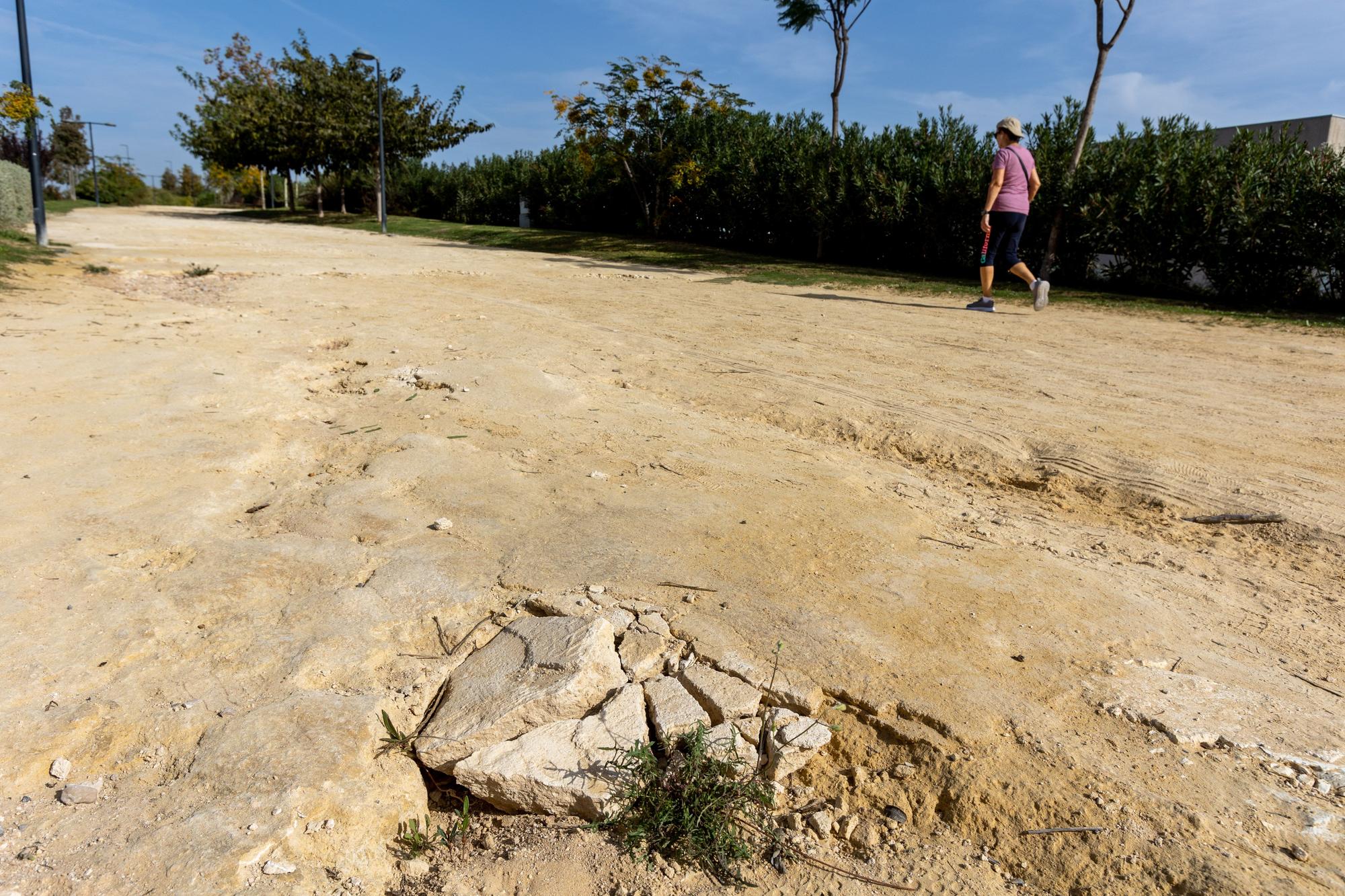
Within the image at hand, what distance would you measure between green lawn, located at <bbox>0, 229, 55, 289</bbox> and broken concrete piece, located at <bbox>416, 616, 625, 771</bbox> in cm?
867

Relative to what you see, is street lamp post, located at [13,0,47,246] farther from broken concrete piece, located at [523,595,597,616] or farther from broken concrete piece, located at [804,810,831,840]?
broken concrete piece, located at [804,810,831,840]

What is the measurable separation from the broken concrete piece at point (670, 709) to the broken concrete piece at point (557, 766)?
39 mm

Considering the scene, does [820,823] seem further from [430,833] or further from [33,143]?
[33,143]

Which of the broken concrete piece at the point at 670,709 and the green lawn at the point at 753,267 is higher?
the green lawn at the point at 753,267

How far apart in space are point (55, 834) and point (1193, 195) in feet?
41.5

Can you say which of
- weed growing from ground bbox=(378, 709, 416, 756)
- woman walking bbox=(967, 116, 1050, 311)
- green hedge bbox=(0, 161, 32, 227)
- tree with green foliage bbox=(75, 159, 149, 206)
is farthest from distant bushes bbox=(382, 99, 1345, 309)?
tree with green foliage bbox=(75, 159, 149, 206)

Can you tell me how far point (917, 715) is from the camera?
2172 millimetres

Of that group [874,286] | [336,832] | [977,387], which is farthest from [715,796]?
[874,286]

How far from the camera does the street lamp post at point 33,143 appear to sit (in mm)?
11492

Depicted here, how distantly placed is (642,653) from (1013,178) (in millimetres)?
8055

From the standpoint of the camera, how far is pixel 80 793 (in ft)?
6.35

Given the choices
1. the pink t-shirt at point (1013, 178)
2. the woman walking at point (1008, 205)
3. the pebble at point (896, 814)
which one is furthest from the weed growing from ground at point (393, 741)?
the pink t-shirt at point (1013, 178)

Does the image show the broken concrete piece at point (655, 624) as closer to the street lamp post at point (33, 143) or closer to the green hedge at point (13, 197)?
the street lamp post at point (33, 143)

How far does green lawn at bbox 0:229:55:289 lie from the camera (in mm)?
9105
